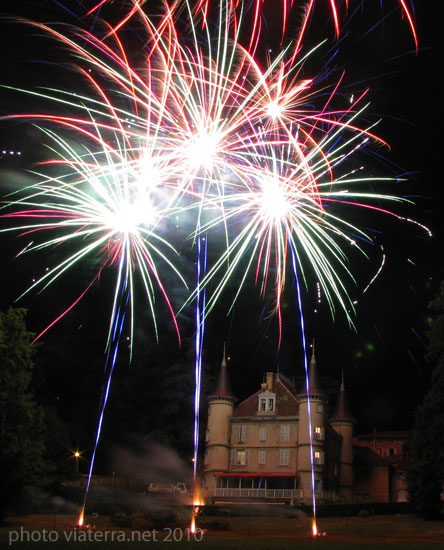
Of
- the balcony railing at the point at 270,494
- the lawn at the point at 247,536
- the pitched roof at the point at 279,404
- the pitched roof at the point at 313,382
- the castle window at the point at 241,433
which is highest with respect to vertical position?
the pitched roof at the point at 313,382

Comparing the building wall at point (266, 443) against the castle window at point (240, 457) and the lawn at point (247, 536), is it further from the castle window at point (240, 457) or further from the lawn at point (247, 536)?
the lawn at point (247, 536)

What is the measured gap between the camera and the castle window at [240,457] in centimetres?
5272

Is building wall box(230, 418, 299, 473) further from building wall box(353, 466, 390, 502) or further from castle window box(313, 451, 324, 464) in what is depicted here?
building wall box(353, 466, 390, 502)

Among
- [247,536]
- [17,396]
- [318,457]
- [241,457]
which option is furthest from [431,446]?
[17,396]

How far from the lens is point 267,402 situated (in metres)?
53.8

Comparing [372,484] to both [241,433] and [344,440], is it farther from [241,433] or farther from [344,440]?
[241,433]

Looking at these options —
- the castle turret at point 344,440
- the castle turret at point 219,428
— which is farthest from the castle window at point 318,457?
the castle turret at point 219,428

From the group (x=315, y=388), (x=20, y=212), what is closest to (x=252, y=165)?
(x=20, y=212)

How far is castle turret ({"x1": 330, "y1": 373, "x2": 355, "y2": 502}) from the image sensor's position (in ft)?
181

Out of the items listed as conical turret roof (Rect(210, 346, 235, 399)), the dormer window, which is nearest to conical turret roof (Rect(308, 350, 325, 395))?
the dormer window

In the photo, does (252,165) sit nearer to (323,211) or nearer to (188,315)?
(323,211)

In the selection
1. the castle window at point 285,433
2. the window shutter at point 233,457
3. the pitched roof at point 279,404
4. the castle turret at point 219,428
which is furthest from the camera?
the pitched roof at point 279,404

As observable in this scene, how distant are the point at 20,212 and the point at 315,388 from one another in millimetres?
33502

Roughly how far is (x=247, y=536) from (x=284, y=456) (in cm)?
2788
